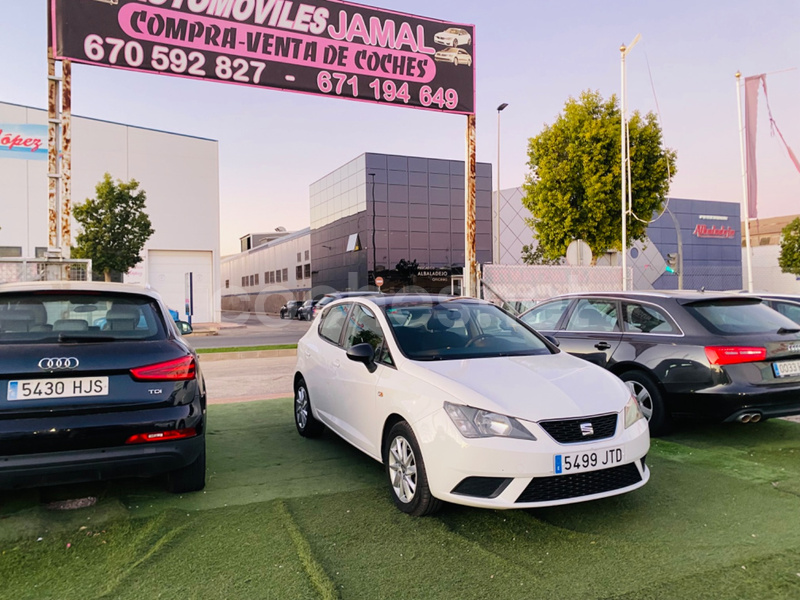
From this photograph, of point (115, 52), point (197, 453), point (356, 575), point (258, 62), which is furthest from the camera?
point (258, 62)

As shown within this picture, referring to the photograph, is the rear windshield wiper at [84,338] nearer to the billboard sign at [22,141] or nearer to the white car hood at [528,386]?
the white car hood at [528,386]

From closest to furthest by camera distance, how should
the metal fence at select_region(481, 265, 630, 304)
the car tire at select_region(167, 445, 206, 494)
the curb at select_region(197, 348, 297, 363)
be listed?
the car tire at select_region(167, 445, 206, 494) → the metal fence at select_region(481, 265, 630, 304) → the curb at select_region(197, 348, 297, 363)

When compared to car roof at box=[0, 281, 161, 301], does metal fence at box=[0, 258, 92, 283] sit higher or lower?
higher

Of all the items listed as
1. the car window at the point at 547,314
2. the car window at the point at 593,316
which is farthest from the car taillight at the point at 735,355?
the car window at the point at 547,314

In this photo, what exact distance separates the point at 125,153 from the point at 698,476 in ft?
105

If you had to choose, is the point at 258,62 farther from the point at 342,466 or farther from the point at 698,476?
the point at 698,476

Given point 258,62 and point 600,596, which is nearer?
point 600,596

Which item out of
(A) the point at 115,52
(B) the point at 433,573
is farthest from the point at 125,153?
(B) the point at 433,573

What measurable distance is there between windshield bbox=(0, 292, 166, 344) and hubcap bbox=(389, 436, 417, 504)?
1.72 metres

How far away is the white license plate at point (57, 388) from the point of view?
327 cm

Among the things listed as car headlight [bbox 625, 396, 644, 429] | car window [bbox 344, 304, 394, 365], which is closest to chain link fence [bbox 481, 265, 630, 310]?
car window [bbox 344, 304, 394, 365]

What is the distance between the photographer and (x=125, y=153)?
1189 inches

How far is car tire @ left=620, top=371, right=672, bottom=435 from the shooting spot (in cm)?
548

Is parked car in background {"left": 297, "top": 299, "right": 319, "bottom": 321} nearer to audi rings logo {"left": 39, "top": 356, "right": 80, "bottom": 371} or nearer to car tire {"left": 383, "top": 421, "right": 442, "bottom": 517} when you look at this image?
car tire {"left": 383, "top": 421, "right": 442, "bottom": 517}
